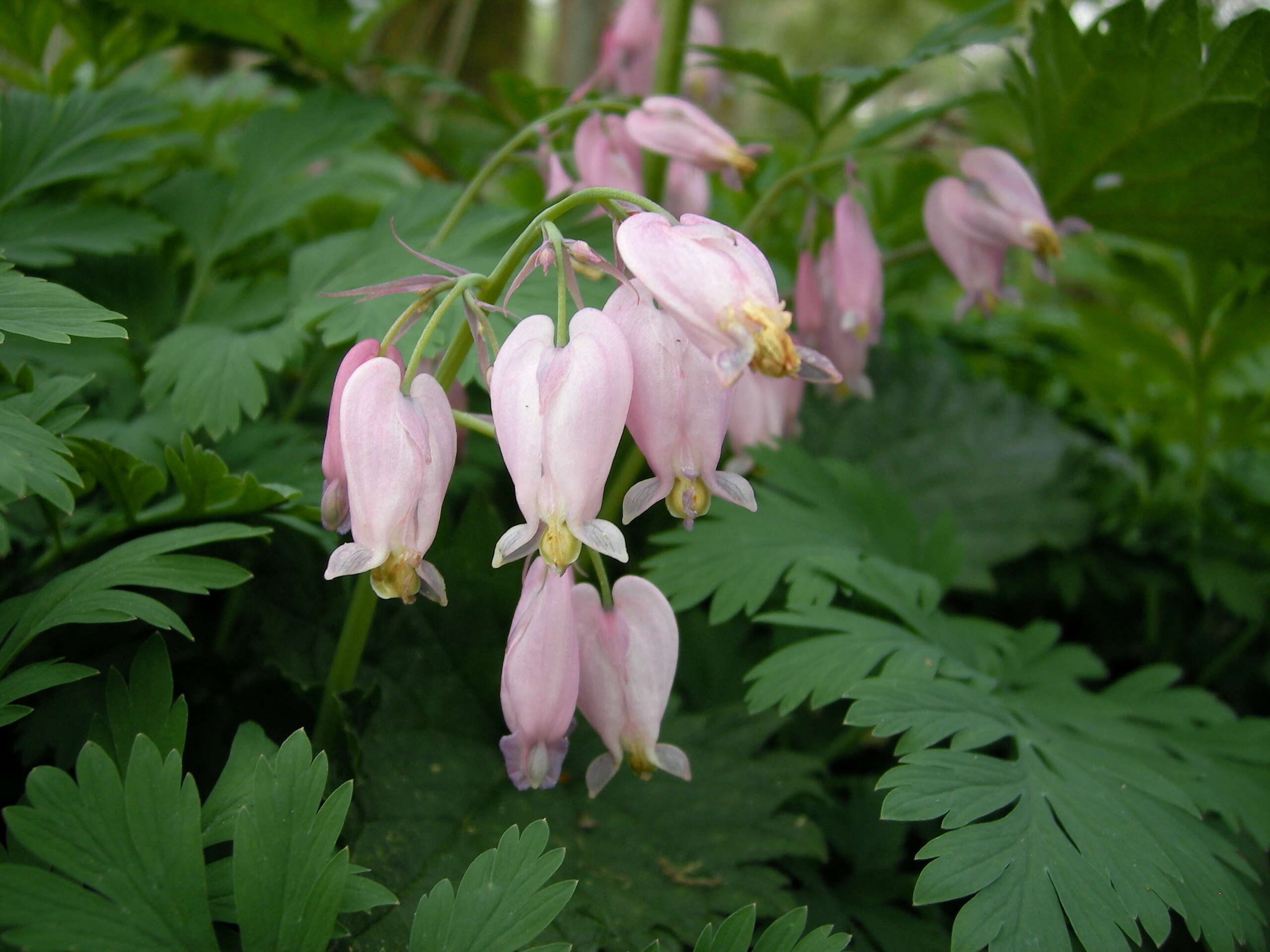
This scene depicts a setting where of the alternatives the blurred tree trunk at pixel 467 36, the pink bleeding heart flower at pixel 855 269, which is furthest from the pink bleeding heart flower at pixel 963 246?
the blurred tree trunk at pixel 467 36

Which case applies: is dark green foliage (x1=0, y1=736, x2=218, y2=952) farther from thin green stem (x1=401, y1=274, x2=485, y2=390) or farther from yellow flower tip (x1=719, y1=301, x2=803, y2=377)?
yellow flower tip (x1=719, y1=301, x2=803, y2=377)

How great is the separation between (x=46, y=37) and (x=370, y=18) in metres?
0.60

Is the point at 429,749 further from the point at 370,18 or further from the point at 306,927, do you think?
the point at 370,18

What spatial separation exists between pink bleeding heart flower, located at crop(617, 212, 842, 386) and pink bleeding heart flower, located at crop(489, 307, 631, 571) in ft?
0.20

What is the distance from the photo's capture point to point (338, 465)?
82 cm

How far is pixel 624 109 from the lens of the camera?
54.0 inches

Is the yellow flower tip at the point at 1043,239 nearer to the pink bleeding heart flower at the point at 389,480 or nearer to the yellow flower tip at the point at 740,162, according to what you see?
the yellow flower tip at the point at 740,162

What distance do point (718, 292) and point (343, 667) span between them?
2.01ft

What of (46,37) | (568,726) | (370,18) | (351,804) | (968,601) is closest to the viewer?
(568,726)

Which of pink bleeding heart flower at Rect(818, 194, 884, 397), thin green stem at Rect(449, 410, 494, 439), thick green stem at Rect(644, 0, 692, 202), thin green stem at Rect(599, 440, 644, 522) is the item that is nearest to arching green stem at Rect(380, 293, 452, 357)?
thin green stem at Rect(449, 410, 494, 439)

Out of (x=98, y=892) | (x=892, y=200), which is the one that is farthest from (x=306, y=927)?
(x=892, y=200)

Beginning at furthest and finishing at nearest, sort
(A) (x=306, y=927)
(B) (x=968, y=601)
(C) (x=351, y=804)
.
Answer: (B) (x=968, y=601) → (C) (x=351, y=804) → (A) (x=306, y=927)

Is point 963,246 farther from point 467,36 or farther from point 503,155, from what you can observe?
point 467,36

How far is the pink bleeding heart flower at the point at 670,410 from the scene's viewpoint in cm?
76
